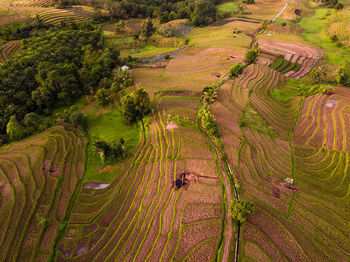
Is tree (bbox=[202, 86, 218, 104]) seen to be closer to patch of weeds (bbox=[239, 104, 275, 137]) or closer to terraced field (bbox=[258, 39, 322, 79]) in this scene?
patch of weeds (bbox=[239, 104, 275, 137])

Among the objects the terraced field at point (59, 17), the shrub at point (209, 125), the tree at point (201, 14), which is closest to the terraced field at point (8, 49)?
the terraced field at point (59, 17)

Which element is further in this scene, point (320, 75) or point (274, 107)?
point (320, 75)

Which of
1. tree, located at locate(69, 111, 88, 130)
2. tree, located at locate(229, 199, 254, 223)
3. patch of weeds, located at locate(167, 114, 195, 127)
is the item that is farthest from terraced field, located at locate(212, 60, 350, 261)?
tree, located at locate(69, 111, 88, 130)

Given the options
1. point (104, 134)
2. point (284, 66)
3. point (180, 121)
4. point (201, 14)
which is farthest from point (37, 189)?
point (201, 14)

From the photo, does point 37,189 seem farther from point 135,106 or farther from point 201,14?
point 201,14

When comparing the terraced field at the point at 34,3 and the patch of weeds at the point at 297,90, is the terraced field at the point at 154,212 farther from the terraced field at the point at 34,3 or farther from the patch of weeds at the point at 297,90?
the terraced field at the point at 34,3

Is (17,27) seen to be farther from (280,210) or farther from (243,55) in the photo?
(280,210)

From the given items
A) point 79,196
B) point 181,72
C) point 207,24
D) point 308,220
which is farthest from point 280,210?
point 207,24
